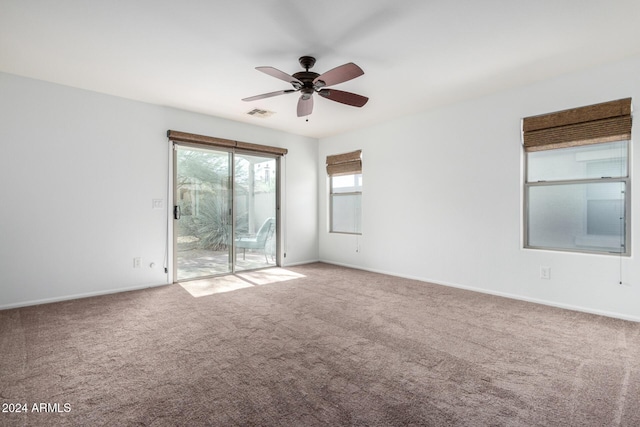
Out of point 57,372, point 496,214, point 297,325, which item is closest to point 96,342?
point 57,372

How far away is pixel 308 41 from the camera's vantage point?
106 inches

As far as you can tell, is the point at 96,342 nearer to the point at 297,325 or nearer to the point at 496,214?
the point at 297,325

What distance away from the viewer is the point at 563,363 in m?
2.19

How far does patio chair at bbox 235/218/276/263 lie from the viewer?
17.5 ft

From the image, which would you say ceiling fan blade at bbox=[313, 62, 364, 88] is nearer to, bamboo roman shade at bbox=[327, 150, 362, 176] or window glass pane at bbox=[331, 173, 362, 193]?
bamboo roman shade at bbox=[327, 150, 362, 176]

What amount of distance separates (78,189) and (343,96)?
3388mm

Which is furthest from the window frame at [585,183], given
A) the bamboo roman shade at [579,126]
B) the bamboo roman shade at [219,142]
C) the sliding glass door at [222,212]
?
the sliding glass door at [222,212]

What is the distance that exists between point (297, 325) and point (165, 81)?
3.10m

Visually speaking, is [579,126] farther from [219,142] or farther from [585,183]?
[219,142]

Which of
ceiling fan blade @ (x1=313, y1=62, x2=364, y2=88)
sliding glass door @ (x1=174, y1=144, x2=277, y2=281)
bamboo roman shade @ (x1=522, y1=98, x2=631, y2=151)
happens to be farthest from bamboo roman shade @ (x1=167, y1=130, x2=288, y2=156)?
bamboo roman shade @ (x1=522, y1=98, x2=631, y2=151)

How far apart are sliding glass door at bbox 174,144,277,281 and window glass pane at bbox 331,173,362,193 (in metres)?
1.20

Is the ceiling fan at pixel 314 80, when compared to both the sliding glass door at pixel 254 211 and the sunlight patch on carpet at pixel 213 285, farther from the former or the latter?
the sunlight patch on carpet at pixel 213 285

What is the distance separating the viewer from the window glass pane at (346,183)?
5684 mm

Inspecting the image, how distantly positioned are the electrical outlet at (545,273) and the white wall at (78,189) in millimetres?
4871
